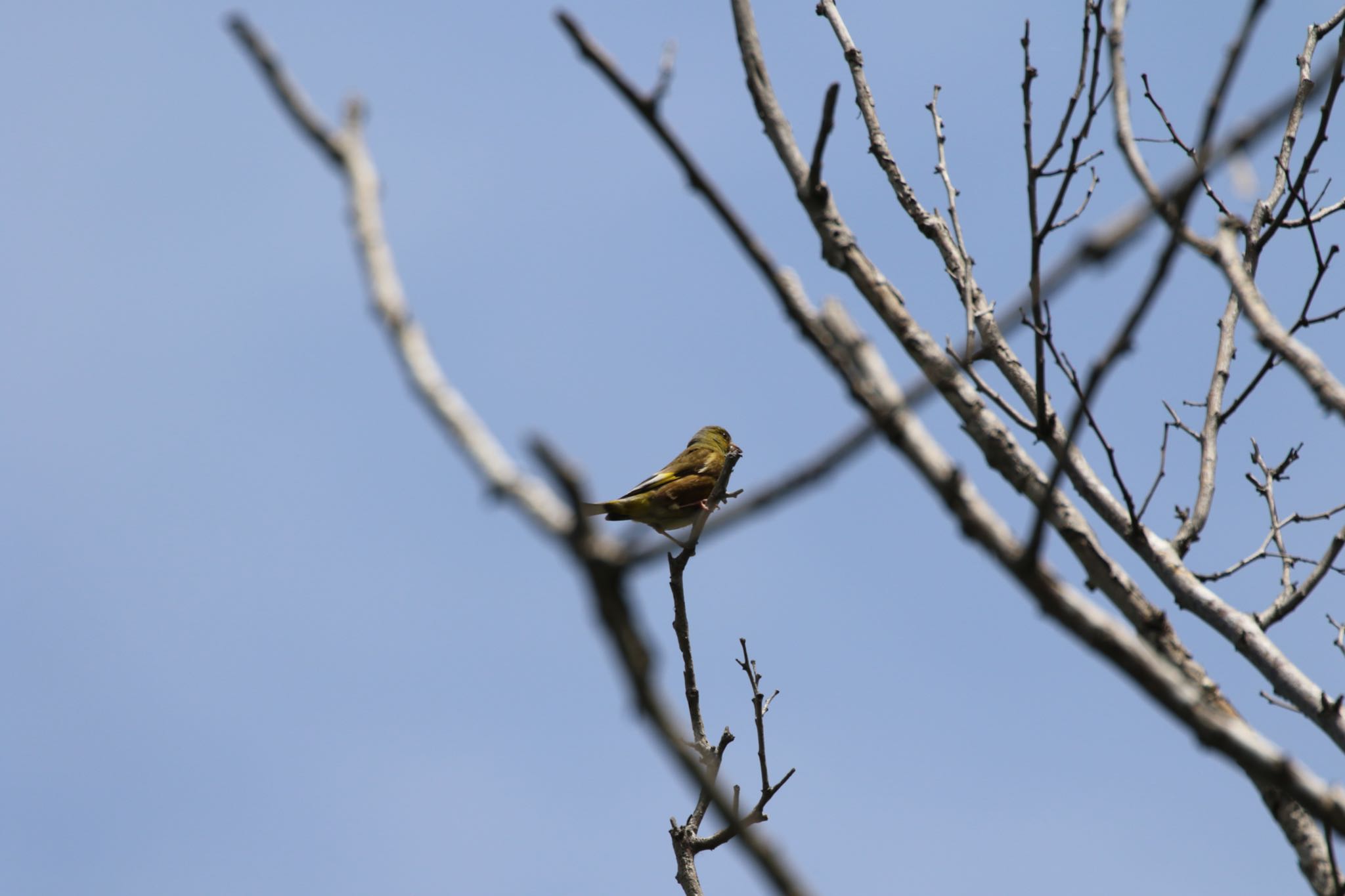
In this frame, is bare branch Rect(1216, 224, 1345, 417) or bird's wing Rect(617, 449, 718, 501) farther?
bird's wing Rect(617, 449, 718, 501)

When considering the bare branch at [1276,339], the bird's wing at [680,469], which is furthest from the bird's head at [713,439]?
the bare branch at [1276,339]

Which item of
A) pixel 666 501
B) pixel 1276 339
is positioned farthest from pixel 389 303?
pixel 666 501

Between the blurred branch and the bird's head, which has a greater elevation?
the bird's head

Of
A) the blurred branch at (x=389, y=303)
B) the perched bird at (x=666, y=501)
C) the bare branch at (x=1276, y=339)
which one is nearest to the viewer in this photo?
the blurred branch at (x=389, y=303)

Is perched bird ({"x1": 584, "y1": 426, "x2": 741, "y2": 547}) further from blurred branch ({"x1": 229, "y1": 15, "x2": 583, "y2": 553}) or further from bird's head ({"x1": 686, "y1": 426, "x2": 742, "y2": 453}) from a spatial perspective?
blurred branch ({"x1": 229, "y1": 15, "x2": 583, "y2": 553})

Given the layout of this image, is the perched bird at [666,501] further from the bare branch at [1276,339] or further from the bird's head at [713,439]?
the bare branch at [1276,339]

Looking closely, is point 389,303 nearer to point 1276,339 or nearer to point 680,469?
point 1276,339

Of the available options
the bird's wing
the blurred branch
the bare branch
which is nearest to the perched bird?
the bird's wing

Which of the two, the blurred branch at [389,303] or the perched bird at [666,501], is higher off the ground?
the perched bird at [666,501]

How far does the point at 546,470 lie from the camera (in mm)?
1190

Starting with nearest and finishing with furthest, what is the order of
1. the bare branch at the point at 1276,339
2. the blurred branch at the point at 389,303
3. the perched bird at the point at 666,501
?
the blurred branch at the point at 389,303 → the bare branch at the point at 1276,339 → the perched bird at the point at 666,501

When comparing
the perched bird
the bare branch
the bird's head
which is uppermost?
the bird's head

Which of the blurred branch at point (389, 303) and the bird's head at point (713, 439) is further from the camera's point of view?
the bird's head at point (713, 439)

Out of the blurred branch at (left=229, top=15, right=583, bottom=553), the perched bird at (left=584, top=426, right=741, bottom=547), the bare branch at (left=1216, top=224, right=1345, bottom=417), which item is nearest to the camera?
the blurred branch at (left=229, top=15, right=583, bottom=553)
